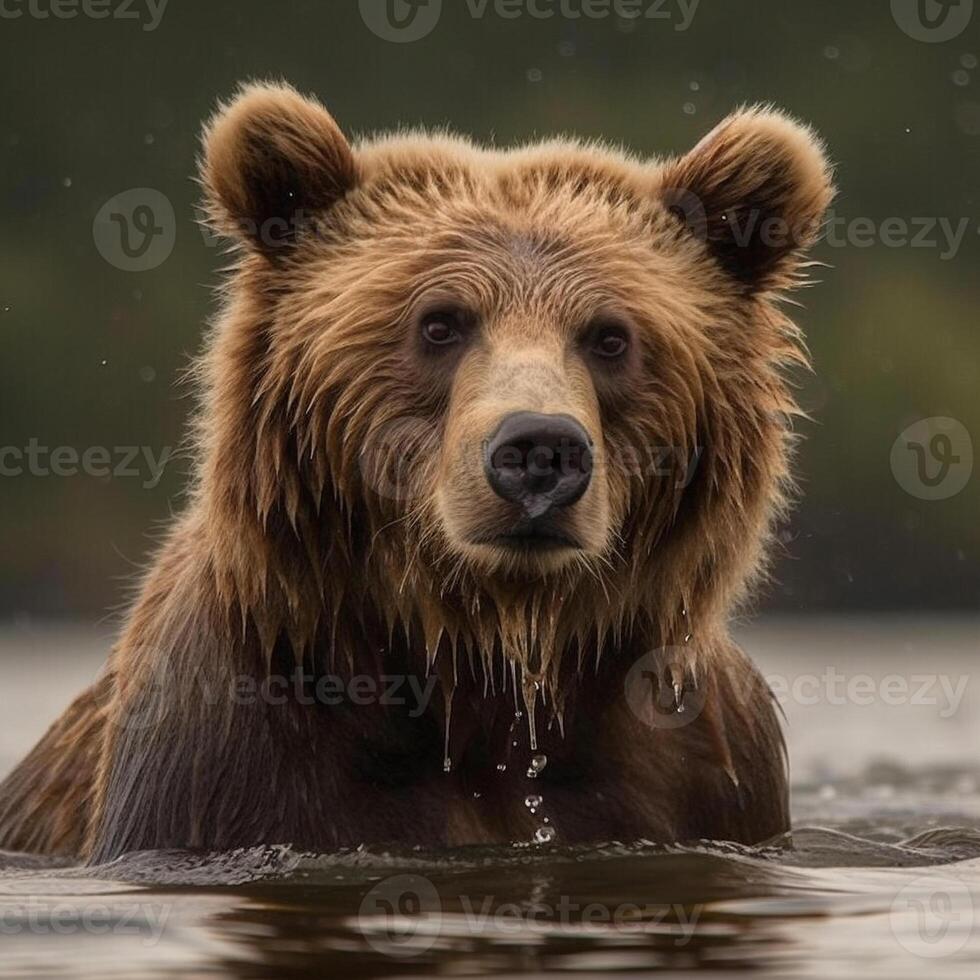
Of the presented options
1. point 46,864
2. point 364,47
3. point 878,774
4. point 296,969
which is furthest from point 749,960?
point 364,47

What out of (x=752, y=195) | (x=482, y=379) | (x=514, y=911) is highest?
(x=752, y=195)

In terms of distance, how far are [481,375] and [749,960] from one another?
6.58 feet

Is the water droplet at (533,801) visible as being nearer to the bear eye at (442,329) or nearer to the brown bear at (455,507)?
the brown bear at (455,507)

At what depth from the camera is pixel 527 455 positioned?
6168 millimetres

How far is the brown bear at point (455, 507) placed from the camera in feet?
21.9

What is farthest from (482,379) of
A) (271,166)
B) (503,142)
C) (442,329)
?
(503,142)

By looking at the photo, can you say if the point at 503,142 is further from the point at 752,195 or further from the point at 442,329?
the point at 442,329

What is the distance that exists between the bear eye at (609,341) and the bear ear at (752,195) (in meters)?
0.62

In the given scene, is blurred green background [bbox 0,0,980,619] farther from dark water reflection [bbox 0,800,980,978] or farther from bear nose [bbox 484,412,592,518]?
bear nose [bbox 484,412,592,518]

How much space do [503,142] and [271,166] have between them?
1215 inches

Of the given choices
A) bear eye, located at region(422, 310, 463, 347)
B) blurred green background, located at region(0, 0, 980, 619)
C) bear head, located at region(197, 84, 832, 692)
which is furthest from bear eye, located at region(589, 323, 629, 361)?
blurred green background, located at region(0, 0, 980, 619)

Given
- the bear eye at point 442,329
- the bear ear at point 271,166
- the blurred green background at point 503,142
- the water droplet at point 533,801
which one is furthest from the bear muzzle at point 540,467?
the blurred green background at point 503,142

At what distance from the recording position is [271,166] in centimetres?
703

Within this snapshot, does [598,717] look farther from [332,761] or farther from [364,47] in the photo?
[364,47]
